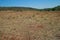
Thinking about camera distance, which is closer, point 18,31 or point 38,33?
point 38,33

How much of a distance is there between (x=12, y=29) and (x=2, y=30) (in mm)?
753

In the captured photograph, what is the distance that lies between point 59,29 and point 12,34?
3.47 metres

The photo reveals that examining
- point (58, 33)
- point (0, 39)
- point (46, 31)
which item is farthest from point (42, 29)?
point (0, 39)

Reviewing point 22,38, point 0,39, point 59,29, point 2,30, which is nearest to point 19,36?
point 22,38

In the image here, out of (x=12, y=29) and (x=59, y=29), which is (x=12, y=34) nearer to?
(x=12, y=29)

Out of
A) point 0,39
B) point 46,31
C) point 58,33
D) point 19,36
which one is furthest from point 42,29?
point 0,39

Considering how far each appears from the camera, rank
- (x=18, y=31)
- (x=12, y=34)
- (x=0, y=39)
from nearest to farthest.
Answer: (x=0, y=39), (x=12, y=34), (x=18, y=31)

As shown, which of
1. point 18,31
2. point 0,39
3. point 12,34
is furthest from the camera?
point 18,31

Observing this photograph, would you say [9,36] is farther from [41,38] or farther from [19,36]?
[41,38]

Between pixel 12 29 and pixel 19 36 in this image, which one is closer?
pixel 19 36

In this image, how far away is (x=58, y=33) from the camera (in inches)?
475

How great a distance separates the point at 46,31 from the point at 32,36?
159 centimetres

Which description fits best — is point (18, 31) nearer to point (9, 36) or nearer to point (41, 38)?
point (9, 36)

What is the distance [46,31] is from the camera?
12586mm
